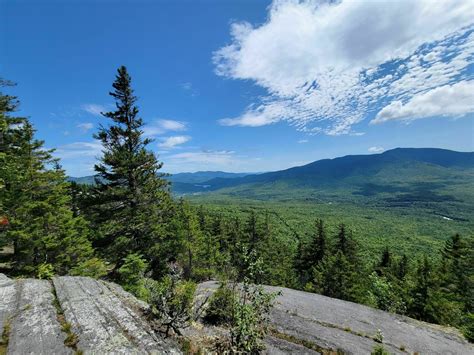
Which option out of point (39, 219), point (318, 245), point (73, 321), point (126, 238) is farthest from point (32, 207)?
point (318, 245)

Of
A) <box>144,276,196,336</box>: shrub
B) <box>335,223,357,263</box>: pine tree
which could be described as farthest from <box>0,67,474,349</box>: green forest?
<box>335,223,357,263</box>: pine tree

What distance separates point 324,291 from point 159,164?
2143 centimetres

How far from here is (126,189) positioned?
53.3 ft

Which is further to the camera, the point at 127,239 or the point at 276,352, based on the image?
the point at 127,239

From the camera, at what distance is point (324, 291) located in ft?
81.5

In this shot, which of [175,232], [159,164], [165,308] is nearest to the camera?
[165,308]

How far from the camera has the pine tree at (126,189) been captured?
52.6ft

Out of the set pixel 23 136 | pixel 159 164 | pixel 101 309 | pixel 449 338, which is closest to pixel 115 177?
pixel 159 164

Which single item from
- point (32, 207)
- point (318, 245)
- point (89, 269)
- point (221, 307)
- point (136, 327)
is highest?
point (32, 207)

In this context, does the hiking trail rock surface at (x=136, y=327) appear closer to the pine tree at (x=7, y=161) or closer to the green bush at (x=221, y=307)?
the green bush at (x=221, y=307)

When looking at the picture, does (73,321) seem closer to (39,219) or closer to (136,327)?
(136,327)

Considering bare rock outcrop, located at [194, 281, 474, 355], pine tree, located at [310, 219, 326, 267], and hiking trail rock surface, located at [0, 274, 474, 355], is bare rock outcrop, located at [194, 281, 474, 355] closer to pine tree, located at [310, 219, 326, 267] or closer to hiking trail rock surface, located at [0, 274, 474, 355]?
hiking trail rock surface, located at [0, 274, 474, 355]

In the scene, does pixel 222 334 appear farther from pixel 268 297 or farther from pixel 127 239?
pixel 127 239

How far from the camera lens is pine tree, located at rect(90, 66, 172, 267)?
16031 millimetres
